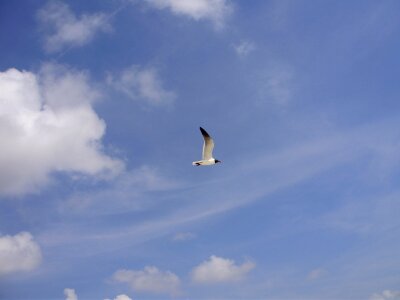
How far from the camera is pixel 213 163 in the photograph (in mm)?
176500

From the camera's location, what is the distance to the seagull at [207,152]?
172 metres

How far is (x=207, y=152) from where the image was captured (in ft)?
573

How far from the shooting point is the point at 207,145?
570 ft

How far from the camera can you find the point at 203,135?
17212 centimetres

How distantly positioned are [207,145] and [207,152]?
1541mm

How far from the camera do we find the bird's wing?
564ft

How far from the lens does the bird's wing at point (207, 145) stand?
564ft

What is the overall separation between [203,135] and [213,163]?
20.6 ft

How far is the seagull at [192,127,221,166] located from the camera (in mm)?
172312
